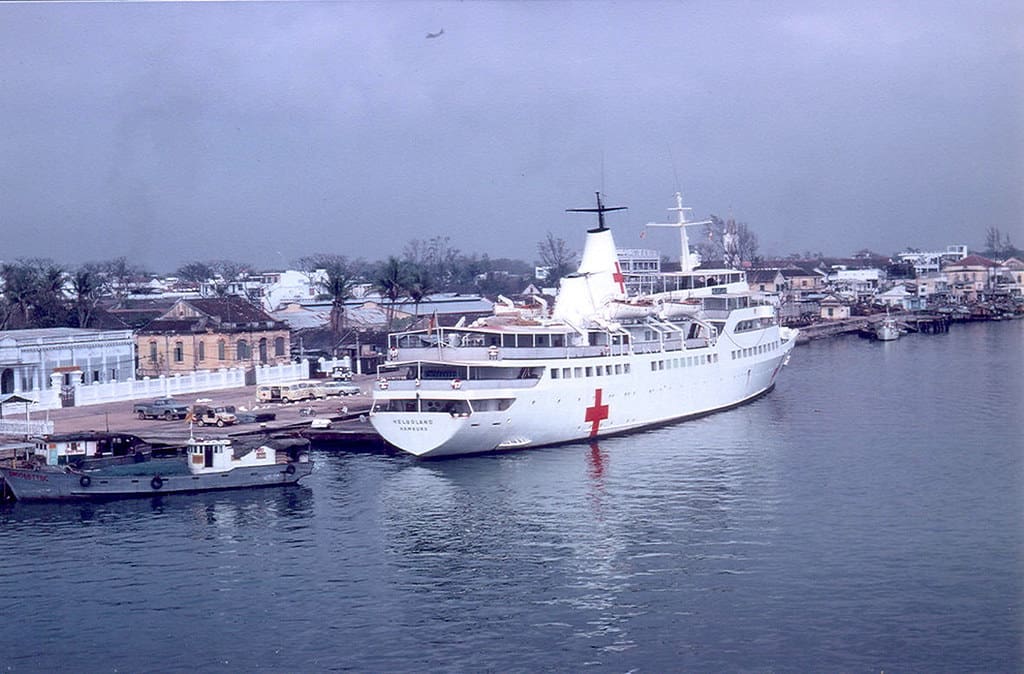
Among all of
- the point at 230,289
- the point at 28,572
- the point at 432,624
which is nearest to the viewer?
the point at 432,624

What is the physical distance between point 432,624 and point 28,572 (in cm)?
624

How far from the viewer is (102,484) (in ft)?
68.6

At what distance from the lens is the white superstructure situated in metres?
24.9

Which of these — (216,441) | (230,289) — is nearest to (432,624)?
(216,441)

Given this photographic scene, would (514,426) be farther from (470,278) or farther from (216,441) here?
(470,278)

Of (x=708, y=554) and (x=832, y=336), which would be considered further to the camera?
(x=832, y=336)

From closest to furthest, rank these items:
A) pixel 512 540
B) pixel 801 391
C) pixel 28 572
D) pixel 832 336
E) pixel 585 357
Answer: pixel 28 572 → pixel 512 540 → pixel 585 357 → pixel 801 391 → pixel 832 336

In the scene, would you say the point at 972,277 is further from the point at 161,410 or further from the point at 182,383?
the point at 161,410

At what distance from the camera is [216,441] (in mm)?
21500

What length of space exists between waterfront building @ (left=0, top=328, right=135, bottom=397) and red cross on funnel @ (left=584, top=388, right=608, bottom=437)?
1418 cm

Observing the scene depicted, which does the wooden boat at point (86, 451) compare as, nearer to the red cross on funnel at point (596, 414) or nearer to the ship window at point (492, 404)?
the ship window at point (492, 404)

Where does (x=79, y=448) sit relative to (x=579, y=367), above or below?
below

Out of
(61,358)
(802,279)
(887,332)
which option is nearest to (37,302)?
(61,358)

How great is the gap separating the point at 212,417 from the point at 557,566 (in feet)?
46.1
